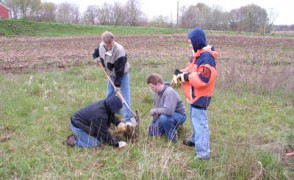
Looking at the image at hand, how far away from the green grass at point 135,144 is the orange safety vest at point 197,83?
0.71 meters

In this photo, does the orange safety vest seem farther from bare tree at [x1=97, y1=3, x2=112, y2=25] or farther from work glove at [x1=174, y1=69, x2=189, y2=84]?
bare tree at [x1=97, y1=3, x2=112, y2=25]

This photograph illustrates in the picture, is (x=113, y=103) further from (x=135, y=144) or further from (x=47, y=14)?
(x=47, y=14)

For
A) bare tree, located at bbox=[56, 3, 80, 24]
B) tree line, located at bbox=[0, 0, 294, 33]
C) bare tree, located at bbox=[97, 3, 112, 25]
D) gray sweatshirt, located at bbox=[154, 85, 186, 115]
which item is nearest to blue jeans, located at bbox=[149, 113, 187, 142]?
gray sweatshirt, located at bbox=[154, 85, 186, 115]

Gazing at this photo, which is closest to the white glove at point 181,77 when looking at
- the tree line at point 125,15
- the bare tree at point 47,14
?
the tree line at point 125,15

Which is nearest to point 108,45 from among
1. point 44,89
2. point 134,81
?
point 44,89

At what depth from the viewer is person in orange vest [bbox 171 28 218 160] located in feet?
12.0

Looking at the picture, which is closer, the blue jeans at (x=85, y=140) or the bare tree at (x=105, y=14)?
the blue jeans at (x=85, y=140)

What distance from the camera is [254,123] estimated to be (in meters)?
5.66

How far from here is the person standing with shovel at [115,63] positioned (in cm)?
507

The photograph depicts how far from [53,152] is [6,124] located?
152 centimetres

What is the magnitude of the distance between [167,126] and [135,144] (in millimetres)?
596

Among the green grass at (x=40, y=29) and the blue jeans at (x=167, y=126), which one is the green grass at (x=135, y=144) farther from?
the green grass at (x=40, y=29)

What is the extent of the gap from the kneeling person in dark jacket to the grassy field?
154 millimetres

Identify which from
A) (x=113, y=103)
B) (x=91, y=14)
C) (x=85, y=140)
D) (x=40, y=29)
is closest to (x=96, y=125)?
(x=85, y=140)
